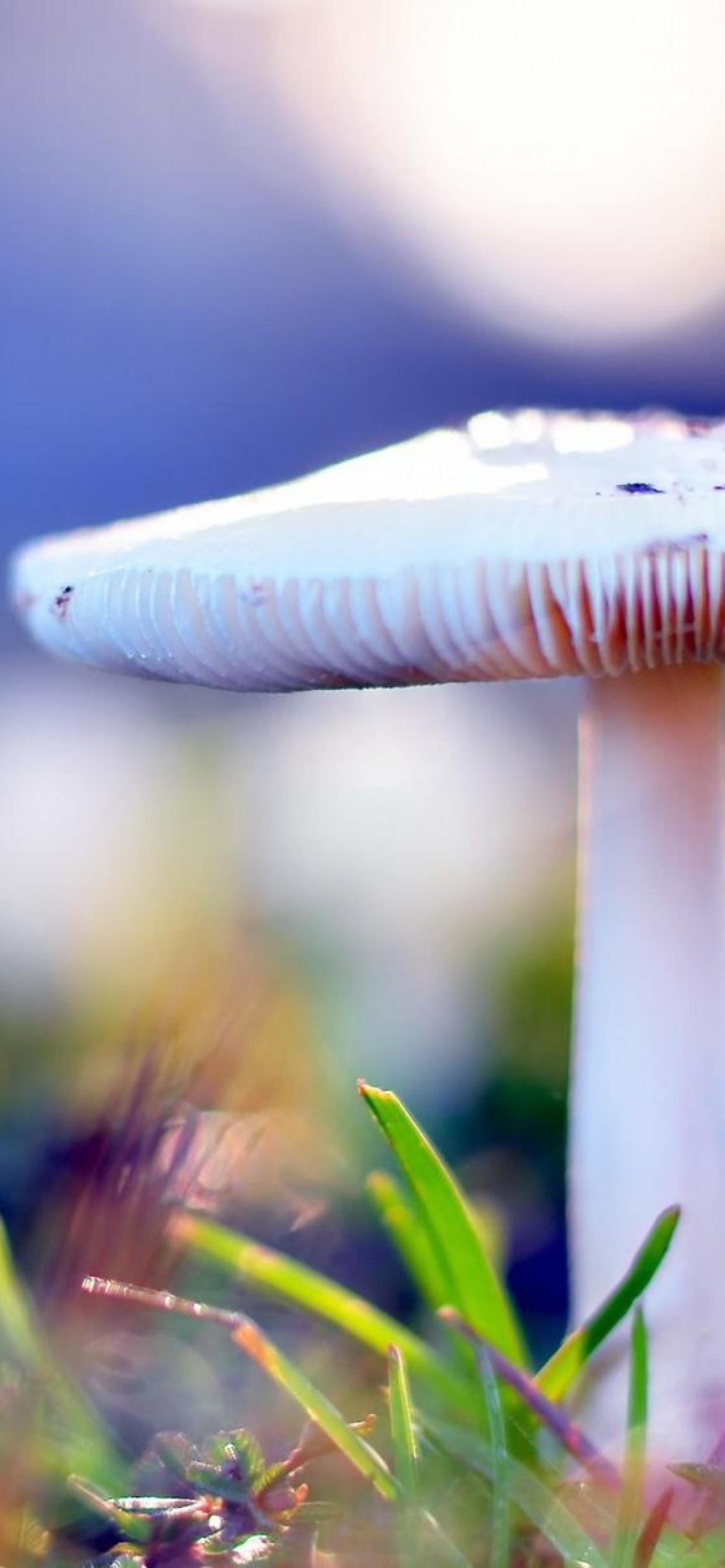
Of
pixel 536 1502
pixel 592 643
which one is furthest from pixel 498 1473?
pixel 592 643

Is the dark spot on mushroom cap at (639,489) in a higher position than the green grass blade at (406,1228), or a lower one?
higher

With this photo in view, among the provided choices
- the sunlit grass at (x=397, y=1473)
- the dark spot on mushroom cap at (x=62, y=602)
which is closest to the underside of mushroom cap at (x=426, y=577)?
the dark spot on mushroom cap at (x=62, y=602)

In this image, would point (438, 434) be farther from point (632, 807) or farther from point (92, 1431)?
point (92, 1431)

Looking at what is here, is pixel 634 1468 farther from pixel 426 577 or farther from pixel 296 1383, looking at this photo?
pixel 426 577

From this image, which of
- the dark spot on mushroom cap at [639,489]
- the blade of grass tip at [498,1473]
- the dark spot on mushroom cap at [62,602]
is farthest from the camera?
the dark spot on mushroom cap at [62,602]

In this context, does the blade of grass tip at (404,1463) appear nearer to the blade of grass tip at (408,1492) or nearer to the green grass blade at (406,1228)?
the blade of grass tip at (408,1492)

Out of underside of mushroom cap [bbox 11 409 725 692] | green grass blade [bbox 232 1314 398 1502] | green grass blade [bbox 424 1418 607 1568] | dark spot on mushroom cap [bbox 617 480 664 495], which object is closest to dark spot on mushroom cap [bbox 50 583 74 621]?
underside of mushroom cap [bbox 11 409 725 692]
